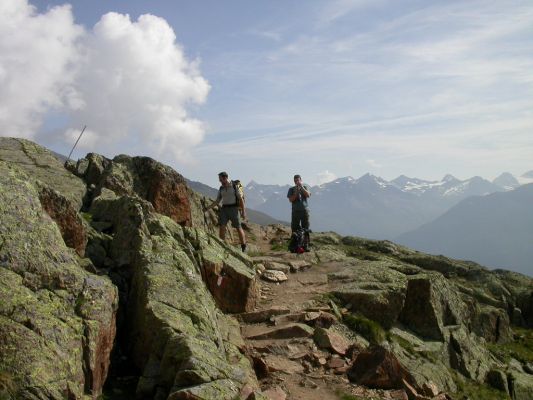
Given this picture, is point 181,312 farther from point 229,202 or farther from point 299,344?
point 229,202

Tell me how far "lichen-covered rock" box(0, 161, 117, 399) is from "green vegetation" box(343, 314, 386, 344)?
1264 cm

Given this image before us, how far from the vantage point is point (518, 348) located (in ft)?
134

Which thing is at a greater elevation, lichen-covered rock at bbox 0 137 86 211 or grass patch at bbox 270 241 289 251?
lichen-covered rock at bbox 0 137 86 211

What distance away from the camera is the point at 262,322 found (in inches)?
795

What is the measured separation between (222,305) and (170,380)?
890 cm

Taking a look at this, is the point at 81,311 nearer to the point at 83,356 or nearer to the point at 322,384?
the point at 83,356

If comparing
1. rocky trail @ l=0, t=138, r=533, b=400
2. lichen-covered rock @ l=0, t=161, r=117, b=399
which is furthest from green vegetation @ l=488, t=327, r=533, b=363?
lichen-covered rock @ l=0, t=161, r=117, b=399

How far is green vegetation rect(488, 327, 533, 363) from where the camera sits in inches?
1372

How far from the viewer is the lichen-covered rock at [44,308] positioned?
9609mm

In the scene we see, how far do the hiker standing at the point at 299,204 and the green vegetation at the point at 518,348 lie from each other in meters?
17.2

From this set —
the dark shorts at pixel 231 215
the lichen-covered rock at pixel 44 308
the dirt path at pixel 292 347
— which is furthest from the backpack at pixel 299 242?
the lichen-covered rock at pixel 44 308

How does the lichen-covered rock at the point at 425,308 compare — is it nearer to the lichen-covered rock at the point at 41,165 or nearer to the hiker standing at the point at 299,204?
the hiker standing at the point at 299,204

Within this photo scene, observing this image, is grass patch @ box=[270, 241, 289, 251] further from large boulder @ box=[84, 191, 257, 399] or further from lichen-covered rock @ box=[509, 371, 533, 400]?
large boulder @ box=[84, 191, 257, 399]

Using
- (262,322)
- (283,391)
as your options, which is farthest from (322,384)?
(262,322)
